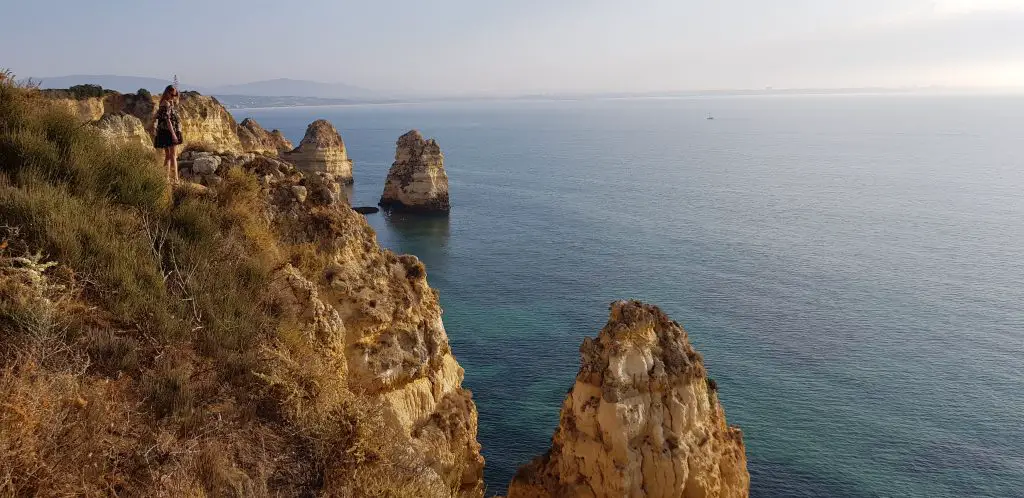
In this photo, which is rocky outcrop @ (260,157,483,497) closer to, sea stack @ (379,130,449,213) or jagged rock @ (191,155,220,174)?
jagged rock @ (191,155,220,174)

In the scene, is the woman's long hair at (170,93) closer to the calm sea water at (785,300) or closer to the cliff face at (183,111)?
the cliff face at (183,111)

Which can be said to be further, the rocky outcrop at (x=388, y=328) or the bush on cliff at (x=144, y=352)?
the rocky outcrop at (x=388, y=328)

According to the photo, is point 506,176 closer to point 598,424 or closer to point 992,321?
point 992,321

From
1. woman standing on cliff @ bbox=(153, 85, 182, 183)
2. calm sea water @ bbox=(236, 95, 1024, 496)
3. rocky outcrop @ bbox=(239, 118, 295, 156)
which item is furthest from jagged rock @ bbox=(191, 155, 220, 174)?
rocky outcrop @ bbox=(239, 118, 295, 156)

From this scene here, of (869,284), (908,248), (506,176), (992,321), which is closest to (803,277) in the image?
(869,284)

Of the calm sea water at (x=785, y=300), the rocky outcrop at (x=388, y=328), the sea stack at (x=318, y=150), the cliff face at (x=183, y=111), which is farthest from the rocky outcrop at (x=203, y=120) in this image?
the sea stack at (x=318, y=150)

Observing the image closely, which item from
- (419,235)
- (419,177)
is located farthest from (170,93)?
(419,177)
